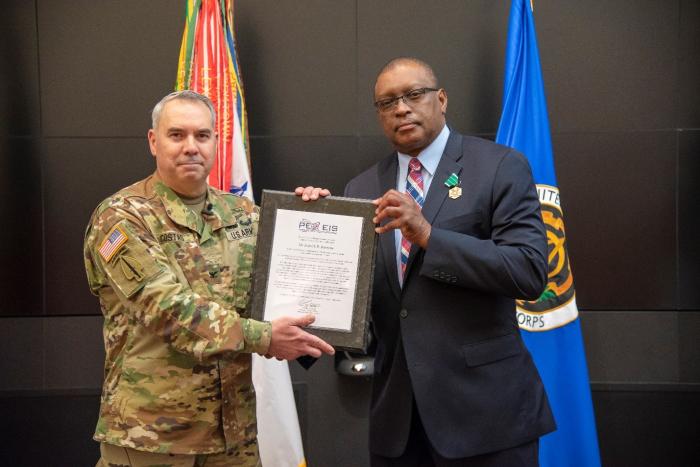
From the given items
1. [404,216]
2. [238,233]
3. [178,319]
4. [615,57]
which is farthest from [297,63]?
[178,319]

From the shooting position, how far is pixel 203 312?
2.07 metres

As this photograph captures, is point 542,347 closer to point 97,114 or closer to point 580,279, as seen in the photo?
point 580,279

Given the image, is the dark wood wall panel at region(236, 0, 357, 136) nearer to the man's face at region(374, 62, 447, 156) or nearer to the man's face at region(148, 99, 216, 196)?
the man's face at region(374, 62, 447, 156)

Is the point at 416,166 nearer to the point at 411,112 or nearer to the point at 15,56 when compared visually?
the point at 411,112

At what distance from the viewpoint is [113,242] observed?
2074 millimetres

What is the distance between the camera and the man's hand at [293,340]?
2131mm

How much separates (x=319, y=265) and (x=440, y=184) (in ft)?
1.46

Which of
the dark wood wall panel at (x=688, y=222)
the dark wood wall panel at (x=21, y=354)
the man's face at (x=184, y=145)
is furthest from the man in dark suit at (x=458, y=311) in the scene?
the dark wood wall panel at (x=21, y=354)

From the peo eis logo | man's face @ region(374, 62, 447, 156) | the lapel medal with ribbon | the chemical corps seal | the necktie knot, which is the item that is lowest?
the chemical corps seal

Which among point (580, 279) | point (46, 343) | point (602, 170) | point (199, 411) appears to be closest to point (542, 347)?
point (580, 279)

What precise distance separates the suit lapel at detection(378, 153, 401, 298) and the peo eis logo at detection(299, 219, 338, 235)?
15 cm

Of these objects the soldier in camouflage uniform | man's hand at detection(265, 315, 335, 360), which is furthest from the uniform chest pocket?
man's hand at detection(265, 315, 335, 360)

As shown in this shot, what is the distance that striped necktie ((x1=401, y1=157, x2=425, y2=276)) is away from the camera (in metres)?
2.29

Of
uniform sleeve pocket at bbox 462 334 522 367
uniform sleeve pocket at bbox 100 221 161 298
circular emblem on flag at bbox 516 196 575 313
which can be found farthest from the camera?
circular emblem on flag at bbox 516 196 575 313
